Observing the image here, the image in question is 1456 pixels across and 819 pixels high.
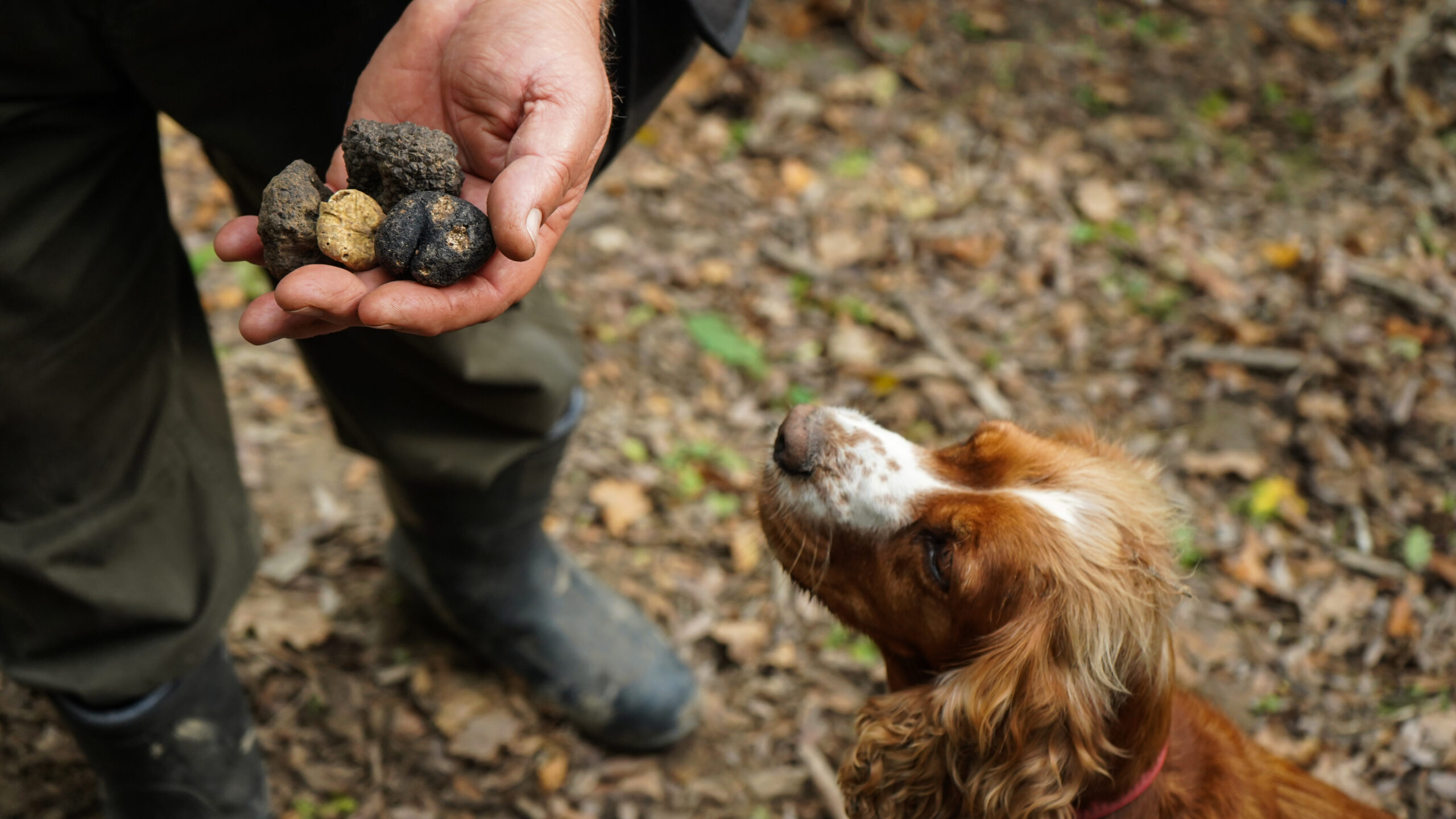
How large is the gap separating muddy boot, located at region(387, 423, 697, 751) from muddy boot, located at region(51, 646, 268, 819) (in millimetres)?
632

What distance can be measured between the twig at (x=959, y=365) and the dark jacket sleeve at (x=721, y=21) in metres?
2.28

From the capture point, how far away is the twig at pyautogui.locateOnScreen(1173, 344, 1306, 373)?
424cm

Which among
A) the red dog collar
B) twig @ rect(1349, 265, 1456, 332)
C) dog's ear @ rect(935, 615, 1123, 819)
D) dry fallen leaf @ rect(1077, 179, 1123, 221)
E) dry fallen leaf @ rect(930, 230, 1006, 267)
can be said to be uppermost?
dog's ear @ rect(935, 615, 1123, 819)

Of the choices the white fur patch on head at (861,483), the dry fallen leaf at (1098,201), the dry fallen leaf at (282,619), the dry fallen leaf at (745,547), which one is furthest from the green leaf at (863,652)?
the dry fallen leaf at (1098,201)

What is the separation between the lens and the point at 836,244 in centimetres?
486

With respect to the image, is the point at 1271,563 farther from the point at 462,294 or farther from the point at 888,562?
the point at 462,294

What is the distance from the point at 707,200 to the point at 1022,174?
1.74m

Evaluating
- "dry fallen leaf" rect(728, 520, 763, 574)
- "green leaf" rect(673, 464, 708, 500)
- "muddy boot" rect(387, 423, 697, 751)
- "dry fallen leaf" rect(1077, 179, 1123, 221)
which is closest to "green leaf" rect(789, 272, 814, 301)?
"green leaf" rect(673, 464, 708, 500)

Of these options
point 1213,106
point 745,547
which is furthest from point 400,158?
point 1213,106

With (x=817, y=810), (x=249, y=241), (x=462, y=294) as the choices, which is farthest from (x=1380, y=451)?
(x=249, y=241)

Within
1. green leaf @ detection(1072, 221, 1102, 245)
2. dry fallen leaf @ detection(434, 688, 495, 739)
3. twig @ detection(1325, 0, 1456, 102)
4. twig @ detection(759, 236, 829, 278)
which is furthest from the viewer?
twig @ detection(1325, 0, 1456, 102)

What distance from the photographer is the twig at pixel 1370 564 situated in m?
3.53

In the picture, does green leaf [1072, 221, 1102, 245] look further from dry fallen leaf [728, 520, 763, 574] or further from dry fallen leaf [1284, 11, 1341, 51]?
dry fallen leaf [1284, 11, 1341, 51]

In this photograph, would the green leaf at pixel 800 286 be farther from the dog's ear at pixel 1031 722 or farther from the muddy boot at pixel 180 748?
the muddy boot at pixel 180 748
